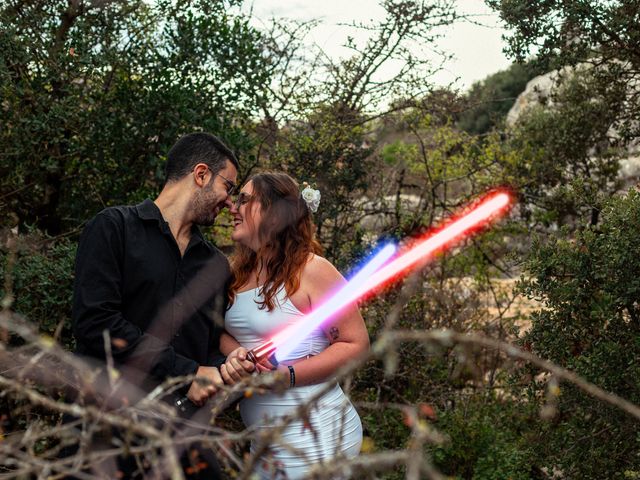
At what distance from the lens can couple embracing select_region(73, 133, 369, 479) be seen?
3086mm

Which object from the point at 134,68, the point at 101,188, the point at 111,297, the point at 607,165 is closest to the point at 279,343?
the point at 111,297

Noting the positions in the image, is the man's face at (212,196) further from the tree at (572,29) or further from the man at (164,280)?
the tree at (572,29)

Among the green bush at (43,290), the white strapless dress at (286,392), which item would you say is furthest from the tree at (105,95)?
the white strapless dress at (286,392)

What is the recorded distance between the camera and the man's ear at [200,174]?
3.57 meters

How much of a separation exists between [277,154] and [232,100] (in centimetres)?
88

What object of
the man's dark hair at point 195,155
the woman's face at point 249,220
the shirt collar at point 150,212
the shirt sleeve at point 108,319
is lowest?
the shirt sleeve at point 108,319

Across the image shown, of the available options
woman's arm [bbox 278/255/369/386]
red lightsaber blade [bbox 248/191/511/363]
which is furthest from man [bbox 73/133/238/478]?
red lightsaber blade [bbox 248/191/511/363]

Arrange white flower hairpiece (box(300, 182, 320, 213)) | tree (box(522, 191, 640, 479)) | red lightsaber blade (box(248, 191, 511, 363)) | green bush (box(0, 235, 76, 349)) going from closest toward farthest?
white flower hairpiece (box(300, 182, 320, 213)) < tree (box(522, 191, 640, 479)) < green bush (box(0, 235, 76, 349)) < red lightsaber blade (box(248, 191, 511, 363))

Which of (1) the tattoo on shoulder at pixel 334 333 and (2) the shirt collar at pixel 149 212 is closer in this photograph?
A: (2) the shirt collar at pixel 149 212

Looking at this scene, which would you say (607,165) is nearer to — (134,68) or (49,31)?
(134,68)

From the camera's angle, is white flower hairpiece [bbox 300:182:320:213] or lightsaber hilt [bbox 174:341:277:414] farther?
white flower hairpiece [bbox 300:182:320:213]

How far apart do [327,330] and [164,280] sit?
3.03 feet

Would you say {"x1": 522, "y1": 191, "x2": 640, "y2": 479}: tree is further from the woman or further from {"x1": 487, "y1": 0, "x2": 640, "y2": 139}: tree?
{"x1": 487, "y1": 0, "x2": 640, "y2": 139}: tree

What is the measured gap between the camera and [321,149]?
23.2 feet
